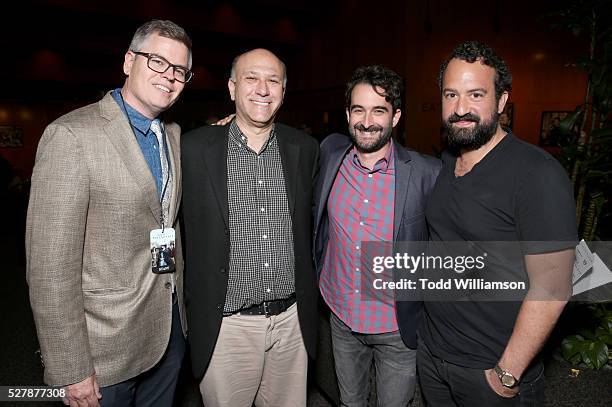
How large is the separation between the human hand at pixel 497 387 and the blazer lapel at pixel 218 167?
1208mm

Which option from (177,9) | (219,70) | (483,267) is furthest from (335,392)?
(219,70)

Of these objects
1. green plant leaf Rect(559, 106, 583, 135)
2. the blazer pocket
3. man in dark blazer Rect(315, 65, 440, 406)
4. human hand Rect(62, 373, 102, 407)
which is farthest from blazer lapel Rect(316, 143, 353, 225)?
green plant leaf Rect(559, 106, 583, 135)

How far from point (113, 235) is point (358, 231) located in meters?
1.09

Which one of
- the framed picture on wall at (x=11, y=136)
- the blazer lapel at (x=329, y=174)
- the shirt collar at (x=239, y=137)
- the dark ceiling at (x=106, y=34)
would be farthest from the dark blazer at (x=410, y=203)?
the framed picture on wall at (x=11, y=136)

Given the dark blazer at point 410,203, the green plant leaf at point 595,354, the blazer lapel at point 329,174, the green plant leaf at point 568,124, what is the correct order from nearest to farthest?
the dark blazer at point 410,203 → the blazer lapel at point 329,174 → the green plant leaf at point 568,124 → the green plant leaf at point 595,354

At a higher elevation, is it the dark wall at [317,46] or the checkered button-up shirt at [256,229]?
the dark wall at [317,46]

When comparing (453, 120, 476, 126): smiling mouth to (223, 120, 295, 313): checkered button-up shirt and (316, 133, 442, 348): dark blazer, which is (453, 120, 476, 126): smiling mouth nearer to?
(316, 133, 442, 348): dark blazer

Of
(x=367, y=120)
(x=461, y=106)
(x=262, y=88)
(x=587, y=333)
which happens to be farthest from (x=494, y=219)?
(x=587, y=333)

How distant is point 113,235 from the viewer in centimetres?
136

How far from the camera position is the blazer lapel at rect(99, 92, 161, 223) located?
1380 mm

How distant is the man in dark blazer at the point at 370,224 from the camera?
1.83m

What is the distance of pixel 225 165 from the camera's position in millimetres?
1732

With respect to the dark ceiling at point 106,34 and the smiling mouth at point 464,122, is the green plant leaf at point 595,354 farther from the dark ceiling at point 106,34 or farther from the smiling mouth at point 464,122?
the dark ceiling at point 106,34

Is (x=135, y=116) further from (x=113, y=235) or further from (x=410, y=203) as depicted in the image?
(x=410, y=203)
